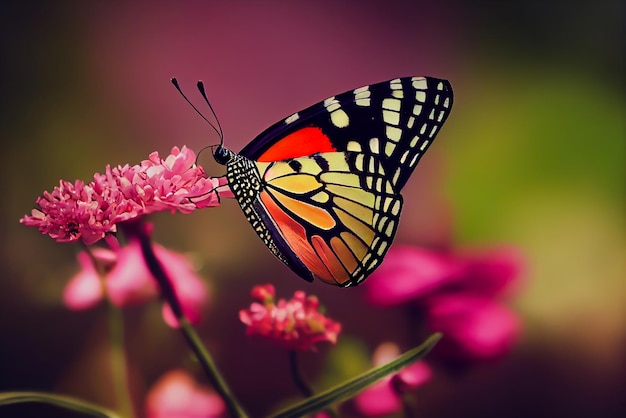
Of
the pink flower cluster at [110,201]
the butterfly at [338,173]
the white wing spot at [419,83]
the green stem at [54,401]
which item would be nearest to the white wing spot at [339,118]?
the butterfly at [338,173]

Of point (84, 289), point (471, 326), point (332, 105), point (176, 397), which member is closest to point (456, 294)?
point (471, 326)

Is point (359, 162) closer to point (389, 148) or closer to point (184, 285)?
point (389, 148)

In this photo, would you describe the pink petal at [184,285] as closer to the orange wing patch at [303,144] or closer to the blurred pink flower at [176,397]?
the blurred pink flower at [176,397]

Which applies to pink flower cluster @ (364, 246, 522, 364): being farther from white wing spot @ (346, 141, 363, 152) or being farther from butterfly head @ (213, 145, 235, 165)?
butterfly head @ (213, 145, 235, 165)

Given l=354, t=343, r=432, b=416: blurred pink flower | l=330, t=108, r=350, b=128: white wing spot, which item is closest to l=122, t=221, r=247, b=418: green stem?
l=354, t=343, r=432, b=416: blurred pink flower

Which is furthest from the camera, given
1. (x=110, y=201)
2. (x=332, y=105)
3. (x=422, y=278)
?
(x=422, y=278)

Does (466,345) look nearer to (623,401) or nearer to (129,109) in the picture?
(623,401)
